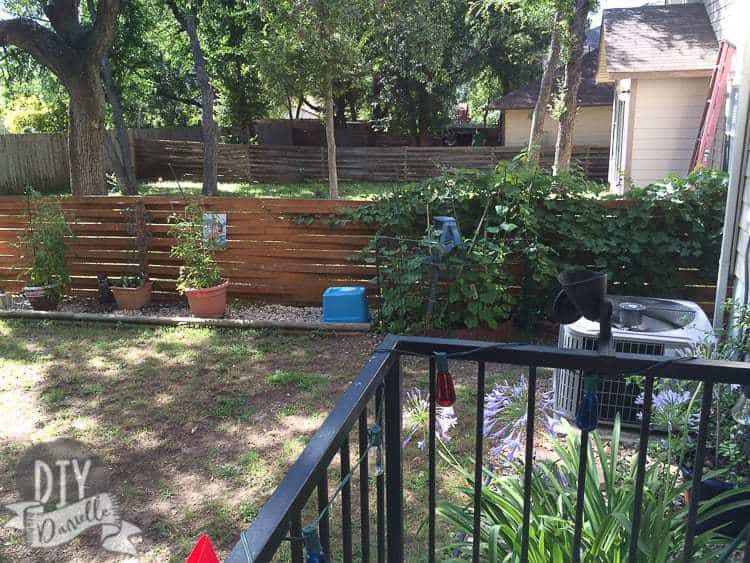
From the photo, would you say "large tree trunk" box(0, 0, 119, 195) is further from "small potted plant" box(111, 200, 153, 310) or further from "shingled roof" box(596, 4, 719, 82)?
"shingled roof" box(596, 4, 719, 82)

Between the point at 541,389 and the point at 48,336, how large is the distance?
15.2 feet

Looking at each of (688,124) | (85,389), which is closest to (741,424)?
(85,389)

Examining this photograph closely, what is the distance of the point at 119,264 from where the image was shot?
6.90m

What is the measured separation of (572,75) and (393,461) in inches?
421

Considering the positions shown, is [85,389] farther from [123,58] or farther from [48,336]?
[123,58]

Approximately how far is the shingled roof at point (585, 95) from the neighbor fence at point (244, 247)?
1454 cm

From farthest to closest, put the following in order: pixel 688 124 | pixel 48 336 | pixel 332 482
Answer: pixel 688 124, pixel 48 336, pixel 332 482

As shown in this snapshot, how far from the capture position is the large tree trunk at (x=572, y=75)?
10.5 meters

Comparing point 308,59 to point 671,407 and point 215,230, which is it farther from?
point 671,407

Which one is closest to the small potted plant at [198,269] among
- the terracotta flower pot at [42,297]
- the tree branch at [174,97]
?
the terracotta flower pot at [42,297]

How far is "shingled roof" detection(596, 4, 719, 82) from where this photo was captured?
9242 millimetres

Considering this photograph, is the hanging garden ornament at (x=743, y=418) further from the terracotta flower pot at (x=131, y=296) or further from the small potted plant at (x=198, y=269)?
the terracotta flower pot at (x=131, y=296)

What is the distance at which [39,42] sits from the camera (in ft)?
26.4

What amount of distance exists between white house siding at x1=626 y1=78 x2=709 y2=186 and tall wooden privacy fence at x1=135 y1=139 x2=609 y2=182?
7047 mm
